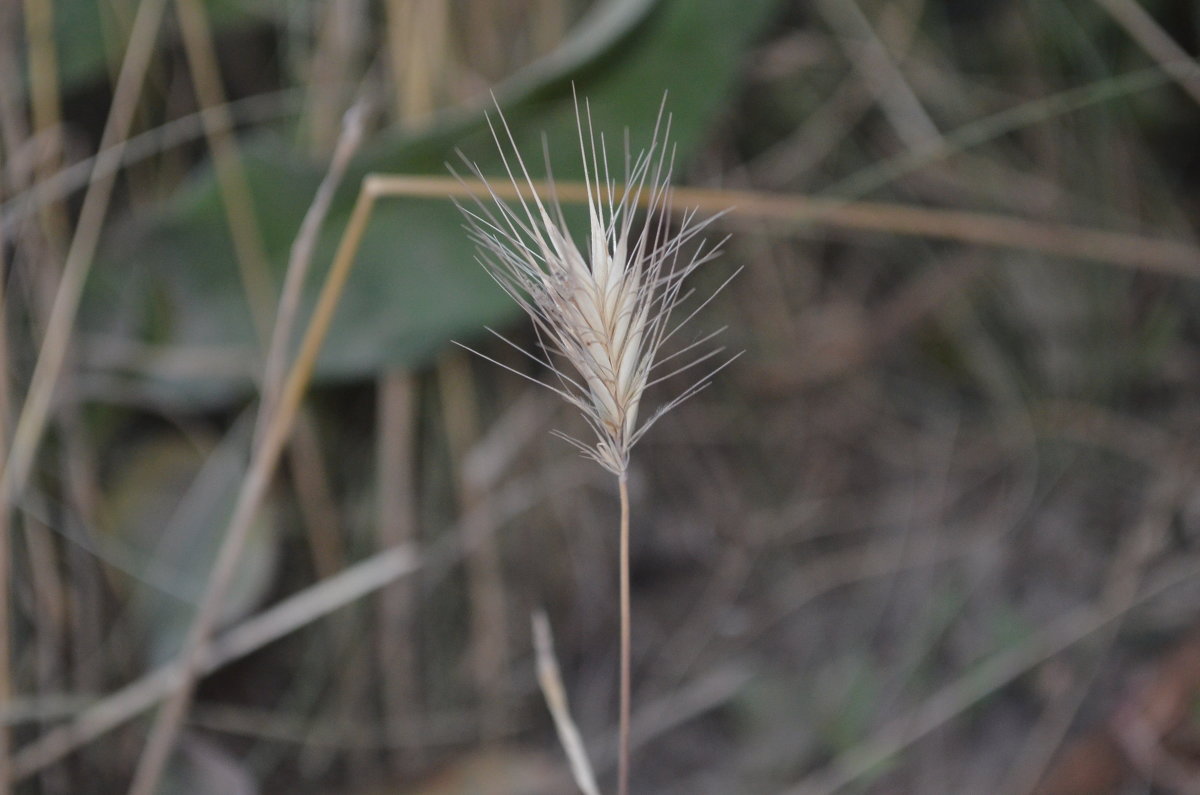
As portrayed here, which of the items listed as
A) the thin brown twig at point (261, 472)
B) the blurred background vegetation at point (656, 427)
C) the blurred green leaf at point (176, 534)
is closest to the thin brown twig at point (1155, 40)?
the blurred background vegetation at point (656, 427)

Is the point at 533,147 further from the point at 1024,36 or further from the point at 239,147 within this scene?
the point at 1024,36

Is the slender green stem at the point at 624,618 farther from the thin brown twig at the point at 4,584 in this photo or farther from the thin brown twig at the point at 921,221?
the thin brown twig at the point at 4,584

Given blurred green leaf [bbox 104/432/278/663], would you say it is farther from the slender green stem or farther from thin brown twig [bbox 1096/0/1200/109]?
thin brown twig [bbox 1096/0/1200/109]

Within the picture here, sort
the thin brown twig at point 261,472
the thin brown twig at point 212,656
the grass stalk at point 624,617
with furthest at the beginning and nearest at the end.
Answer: the thin brown twig at point 212,656 < the thin brown twig at point 261,472 < the grass stalk at point 624,617

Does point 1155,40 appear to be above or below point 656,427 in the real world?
above

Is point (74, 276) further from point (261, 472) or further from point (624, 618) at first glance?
point (624, 618)

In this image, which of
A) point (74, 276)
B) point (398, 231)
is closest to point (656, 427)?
point (398, 231)

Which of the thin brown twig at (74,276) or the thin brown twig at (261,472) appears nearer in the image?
the thin brown twig at (261,472)

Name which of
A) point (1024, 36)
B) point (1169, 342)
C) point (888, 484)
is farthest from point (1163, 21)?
point (888, 484)

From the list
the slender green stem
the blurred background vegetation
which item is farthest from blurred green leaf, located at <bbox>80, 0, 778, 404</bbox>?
the slender green stem
